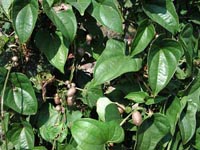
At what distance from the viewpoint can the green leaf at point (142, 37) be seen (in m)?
1.19

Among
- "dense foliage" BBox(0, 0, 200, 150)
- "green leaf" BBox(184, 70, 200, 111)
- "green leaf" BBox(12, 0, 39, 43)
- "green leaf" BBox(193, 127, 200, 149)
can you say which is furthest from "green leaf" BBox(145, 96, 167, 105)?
"green leaf" BBox(12, 0, 39, 43)

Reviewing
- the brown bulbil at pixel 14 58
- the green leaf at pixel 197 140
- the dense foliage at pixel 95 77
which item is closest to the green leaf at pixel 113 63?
the dense foliage at pixel 95 77

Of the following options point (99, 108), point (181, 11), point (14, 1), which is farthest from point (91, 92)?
point (181, 11)

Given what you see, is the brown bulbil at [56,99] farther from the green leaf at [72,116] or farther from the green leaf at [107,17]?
the green leaf at [107,17]

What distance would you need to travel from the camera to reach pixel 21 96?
123 centimetres

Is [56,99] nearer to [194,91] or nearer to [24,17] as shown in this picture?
[24,17]

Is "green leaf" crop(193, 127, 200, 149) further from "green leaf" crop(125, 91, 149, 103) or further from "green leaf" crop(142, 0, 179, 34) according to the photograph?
"green leaf" crop(142, 0, 179, 34)

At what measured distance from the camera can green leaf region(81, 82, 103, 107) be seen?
1.30 metres

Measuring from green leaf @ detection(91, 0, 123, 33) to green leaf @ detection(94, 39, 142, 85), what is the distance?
Result: 78 millimetres

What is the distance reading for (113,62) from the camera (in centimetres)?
122

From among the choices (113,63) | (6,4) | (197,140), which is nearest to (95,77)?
(113,63)

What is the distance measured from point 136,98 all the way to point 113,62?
115 millimetres

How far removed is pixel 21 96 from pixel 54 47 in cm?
15

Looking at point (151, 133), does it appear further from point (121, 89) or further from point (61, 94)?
point (61, 94)
